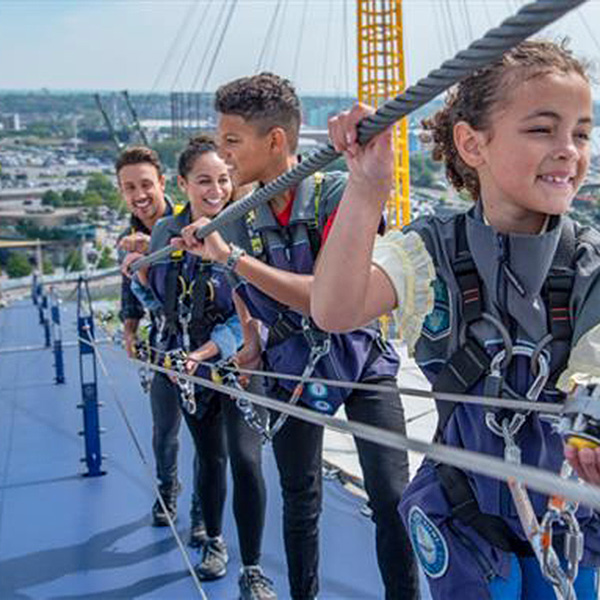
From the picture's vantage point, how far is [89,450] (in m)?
3.28

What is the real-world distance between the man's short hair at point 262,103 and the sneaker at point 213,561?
1.16m

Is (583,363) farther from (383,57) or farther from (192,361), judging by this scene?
(383,57)

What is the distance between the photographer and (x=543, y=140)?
1.03 metres

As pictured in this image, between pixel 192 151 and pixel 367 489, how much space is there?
1060mm

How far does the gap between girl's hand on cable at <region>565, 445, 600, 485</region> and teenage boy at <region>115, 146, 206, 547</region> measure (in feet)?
5.95

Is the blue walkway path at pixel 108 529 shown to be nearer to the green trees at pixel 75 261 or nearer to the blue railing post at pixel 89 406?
the blue railing post at pixel 89 406

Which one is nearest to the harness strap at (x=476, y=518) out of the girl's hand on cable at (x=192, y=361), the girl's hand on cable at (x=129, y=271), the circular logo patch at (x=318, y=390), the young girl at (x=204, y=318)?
the circular logo patch at (x=318, y=390)

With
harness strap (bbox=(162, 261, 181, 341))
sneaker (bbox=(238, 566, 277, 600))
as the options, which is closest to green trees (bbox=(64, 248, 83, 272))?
harness strap (bbox=(162, 261, 181, 341))

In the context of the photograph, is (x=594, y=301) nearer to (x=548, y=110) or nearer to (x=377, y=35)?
(x=548, y=110)

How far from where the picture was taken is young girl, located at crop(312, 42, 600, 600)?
104cm

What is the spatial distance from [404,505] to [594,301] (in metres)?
0.39

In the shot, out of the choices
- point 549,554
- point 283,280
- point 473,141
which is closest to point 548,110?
point 473,141

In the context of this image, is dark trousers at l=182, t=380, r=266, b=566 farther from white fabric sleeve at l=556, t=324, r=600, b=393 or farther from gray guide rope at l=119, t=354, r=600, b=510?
Result: gray guide rope at l=119, t=354, r=600, b=510

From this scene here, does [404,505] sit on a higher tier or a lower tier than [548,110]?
lower
